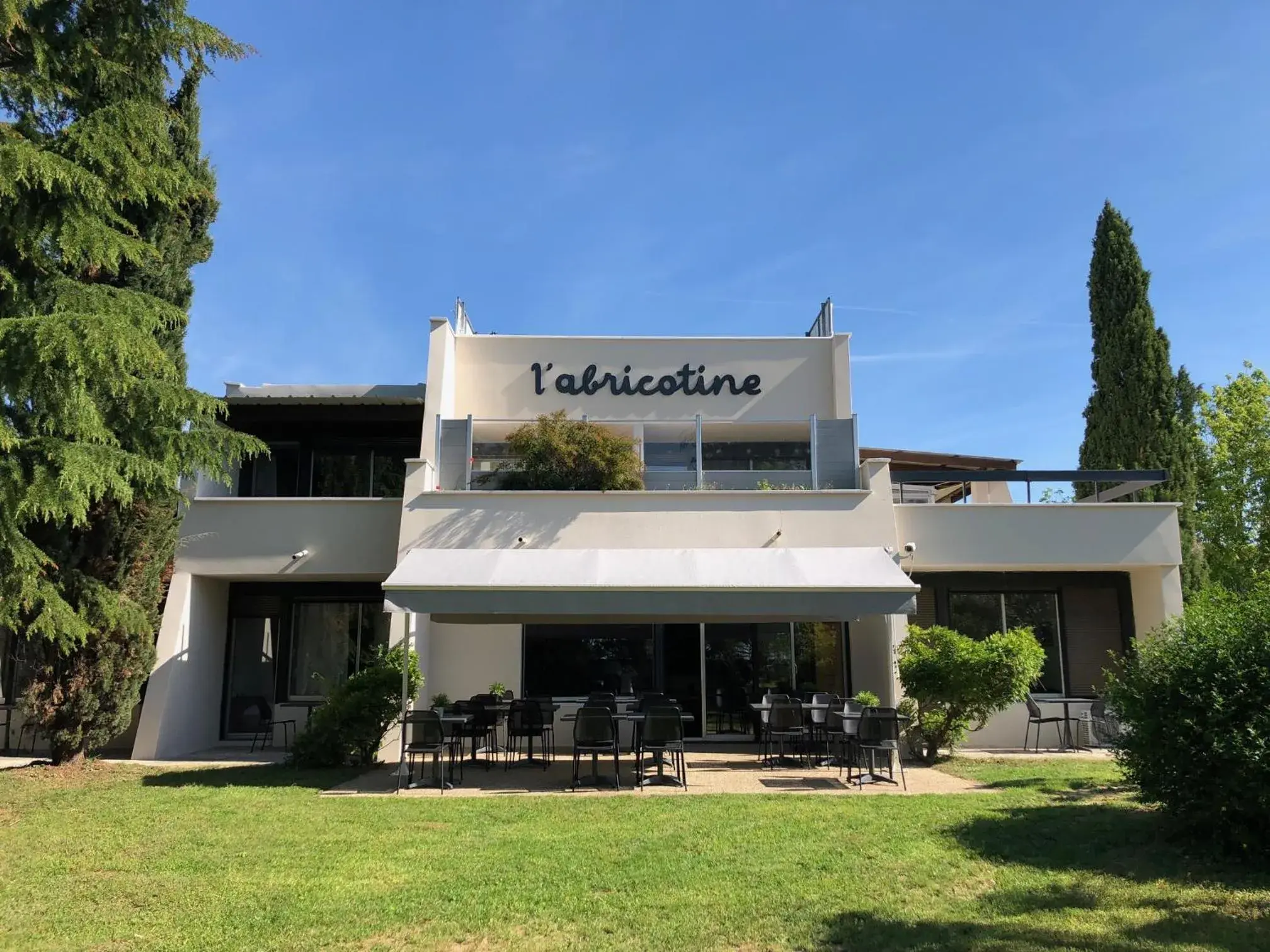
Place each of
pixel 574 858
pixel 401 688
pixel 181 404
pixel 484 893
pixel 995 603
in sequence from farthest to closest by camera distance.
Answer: pixel 995 603 → pixel 401 688 → pixel 181 404 → pixel 574 858 → pixel 484 893

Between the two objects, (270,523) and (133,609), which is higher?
(270,523)

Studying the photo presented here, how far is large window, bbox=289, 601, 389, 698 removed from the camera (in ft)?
54.9

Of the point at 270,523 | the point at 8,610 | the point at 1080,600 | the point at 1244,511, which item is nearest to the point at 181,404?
the point at 8,610

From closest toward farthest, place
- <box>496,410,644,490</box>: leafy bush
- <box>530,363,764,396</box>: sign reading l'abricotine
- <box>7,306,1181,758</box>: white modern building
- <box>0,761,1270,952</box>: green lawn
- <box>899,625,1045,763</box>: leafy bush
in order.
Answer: <box>0,761,1270,952</box>: green lawn → <box>899,625,1045,763</box>: leafy bush → <box>7,306,1181,758</box>: white modern building → <box>496,410,644,490</box>: leafy bush → <box>530,363,764,396</box>: sign reading l'abricotine

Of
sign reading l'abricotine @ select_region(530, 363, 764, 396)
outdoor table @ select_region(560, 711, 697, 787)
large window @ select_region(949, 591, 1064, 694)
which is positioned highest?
sign reading l'abricotine @ select_region(530, 363, 764, 396)

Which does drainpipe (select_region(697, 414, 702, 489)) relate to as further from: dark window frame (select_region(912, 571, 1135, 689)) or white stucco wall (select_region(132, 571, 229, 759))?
white stucco wall (select_region(132, 571, 229, 759))

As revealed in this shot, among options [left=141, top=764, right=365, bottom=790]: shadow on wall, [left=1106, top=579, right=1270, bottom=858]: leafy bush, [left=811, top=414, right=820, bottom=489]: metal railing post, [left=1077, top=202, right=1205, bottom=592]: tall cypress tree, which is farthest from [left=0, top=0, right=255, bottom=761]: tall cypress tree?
[left=1077, top=202, right=1205, bottom=592]: tall cypress tree

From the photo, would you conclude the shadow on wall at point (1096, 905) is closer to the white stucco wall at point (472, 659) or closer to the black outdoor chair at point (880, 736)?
the black outdoor chair at point (880, 736)

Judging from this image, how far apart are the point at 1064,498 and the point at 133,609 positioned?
31.2 m

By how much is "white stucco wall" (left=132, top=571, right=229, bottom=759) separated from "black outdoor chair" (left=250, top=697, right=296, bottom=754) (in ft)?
2.20

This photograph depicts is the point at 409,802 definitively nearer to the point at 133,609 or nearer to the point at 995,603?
the point at 133,609

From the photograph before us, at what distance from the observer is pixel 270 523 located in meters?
15.5

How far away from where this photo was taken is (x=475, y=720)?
1273 cm

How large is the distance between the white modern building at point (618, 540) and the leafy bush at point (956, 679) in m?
0.54
